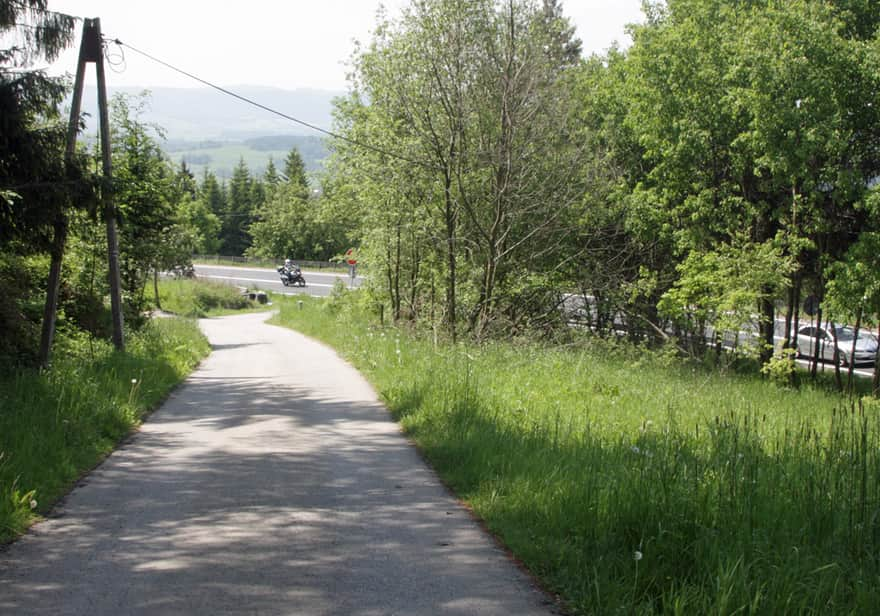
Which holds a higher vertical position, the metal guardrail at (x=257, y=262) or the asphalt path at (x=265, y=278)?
the metal guardrail at (x=257, y=262)

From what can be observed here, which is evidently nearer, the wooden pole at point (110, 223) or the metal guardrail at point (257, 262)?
the wooden pole at point (110, 223)

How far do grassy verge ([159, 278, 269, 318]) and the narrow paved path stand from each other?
4386 centimetres

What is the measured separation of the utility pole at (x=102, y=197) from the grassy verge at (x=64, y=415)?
56 cm

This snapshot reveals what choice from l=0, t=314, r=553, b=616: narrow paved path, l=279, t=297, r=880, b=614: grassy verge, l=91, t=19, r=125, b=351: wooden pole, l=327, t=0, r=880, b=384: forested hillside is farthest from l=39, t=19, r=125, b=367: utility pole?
l=327, t=0, r=880, b=384: forested hillside

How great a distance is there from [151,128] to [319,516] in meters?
19.6

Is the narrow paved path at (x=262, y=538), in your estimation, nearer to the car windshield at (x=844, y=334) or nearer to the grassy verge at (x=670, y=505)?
the grassy verge at (x=670, y=505)

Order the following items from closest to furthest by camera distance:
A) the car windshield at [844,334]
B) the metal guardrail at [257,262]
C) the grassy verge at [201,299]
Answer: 1. the car windshield at [844,334]
2. the grassy verge at [201,299]
3. the metal guardrail at [257,262]

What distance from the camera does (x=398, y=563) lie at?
5.51m

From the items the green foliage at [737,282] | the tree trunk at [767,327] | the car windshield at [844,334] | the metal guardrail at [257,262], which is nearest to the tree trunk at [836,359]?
the tree trunk at [767,327]

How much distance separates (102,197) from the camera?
465 inches

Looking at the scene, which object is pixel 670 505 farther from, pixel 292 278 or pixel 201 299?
pixel 292 278

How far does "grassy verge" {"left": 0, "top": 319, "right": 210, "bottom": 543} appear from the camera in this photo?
7160mm

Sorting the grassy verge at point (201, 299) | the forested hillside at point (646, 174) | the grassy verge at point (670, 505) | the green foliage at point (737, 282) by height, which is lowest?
the grassy verge at point (201, 299)

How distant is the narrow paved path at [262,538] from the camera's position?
4.85m
